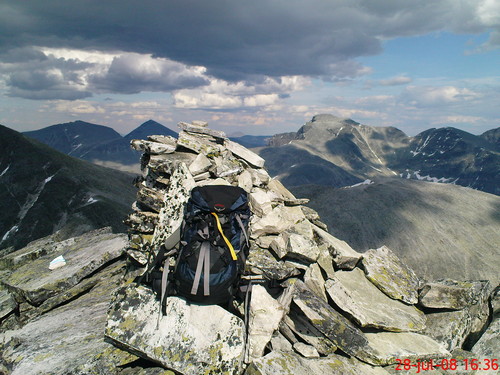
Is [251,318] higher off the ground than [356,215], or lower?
higher

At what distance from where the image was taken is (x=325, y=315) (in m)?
10.4

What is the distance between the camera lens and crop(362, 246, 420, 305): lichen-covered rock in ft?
44.3

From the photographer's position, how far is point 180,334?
31.1ft

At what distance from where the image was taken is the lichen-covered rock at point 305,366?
360 inches

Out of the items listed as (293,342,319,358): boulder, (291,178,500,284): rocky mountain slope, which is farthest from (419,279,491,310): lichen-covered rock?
(291,178,500,284): rocky mountain slope

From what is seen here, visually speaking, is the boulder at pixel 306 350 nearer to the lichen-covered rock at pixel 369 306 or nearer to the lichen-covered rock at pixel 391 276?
the lichen-covered rock at pixel 369 306

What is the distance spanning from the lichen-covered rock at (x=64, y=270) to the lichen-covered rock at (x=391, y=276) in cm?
1339

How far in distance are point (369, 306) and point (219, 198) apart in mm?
Answer: 7746

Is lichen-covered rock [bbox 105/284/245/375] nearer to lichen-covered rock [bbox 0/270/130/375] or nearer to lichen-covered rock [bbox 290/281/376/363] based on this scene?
lichen-covered rock [bbox 0/270/130/375]

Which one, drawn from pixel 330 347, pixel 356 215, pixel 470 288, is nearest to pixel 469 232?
pixel 356 215

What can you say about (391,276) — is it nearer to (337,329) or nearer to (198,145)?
(337,329)

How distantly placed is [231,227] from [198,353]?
4139mm

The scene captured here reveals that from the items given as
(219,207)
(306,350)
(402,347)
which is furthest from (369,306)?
(219,207)

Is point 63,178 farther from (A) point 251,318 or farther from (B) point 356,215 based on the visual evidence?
(A) point 251,318
